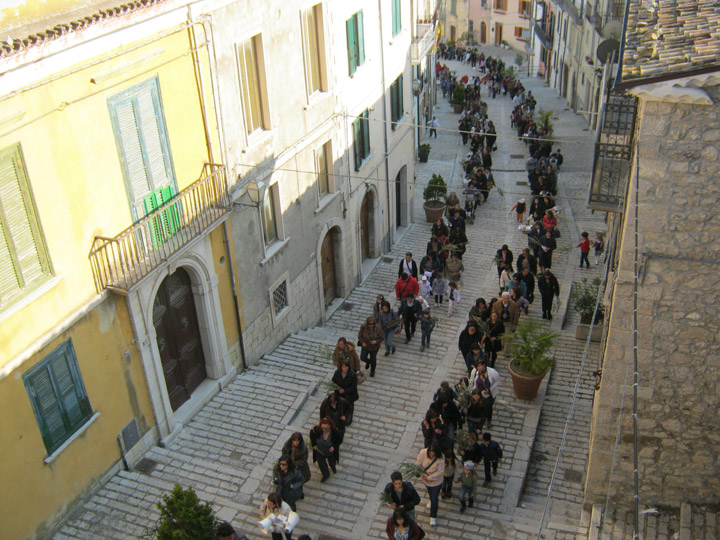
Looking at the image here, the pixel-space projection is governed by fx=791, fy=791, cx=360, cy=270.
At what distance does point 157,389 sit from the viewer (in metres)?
13.7

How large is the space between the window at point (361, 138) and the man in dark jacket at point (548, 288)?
6021 millimetres

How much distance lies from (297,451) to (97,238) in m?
4.41

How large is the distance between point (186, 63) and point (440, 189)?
14.5 meters

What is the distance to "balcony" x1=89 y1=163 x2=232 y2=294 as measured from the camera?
12109 mm

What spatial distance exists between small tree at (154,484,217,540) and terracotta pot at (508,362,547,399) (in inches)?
265

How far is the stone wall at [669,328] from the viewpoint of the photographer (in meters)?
9.29

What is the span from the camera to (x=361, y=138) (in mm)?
21438

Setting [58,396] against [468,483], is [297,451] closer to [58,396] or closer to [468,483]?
[468,483]

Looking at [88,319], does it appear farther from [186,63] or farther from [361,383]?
[361,383]

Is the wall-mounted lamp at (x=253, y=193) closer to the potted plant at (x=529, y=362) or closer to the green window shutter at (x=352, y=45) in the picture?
the potted plant at (x=529, y=362)

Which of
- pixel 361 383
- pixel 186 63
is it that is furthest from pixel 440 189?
pixel 186 63

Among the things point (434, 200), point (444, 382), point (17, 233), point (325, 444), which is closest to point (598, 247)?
point (434, 200)

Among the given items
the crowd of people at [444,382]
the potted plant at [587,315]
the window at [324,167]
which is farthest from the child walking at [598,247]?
the window at [324,167]

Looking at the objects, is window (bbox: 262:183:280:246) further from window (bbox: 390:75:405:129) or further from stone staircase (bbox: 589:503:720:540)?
stone staircase (bbox: 589:503:720:540)
